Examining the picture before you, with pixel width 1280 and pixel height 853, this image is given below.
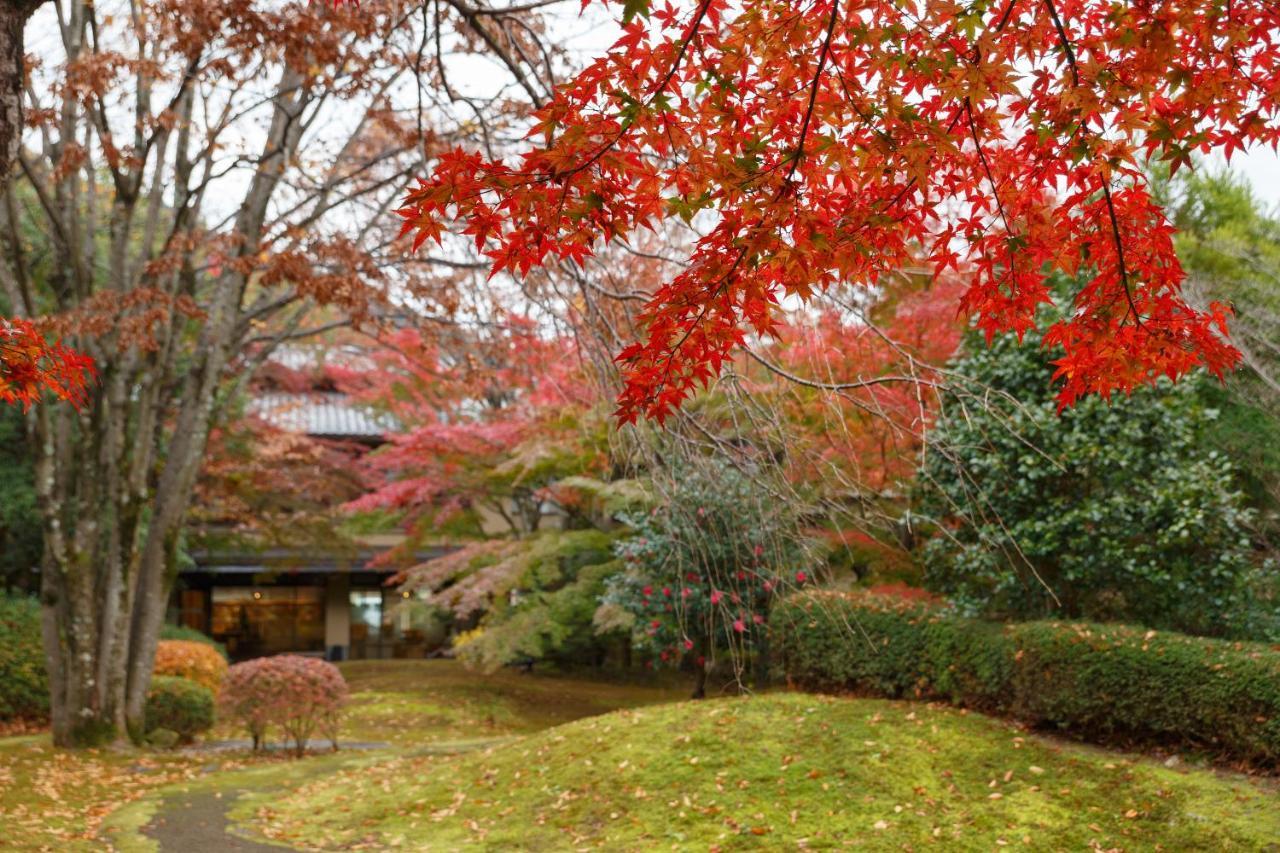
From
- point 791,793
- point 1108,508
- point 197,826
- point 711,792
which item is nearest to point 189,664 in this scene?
point 197,826

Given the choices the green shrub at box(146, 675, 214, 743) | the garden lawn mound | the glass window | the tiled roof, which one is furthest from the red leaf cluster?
the glass window

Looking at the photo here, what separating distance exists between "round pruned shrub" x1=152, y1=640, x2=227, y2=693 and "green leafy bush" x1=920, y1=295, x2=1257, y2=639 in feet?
37.3

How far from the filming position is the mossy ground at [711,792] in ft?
22.5

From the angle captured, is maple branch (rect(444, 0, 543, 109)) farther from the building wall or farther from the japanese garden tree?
the building wall

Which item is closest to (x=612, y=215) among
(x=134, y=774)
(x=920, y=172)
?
(x=920, y=172)

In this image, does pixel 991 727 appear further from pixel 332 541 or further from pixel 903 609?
pixel 332 541

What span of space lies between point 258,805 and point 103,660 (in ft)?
11.1

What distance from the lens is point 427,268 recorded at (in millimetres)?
12711

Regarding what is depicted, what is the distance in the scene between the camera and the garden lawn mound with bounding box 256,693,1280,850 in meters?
6.78

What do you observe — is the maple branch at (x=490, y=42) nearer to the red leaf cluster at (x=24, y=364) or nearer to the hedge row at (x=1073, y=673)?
the red leaf cluster at (x=24, y=364)

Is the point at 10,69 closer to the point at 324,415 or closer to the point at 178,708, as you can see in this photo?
the point at 178,708

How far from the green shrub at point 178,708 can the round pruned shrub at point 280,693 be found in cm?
90

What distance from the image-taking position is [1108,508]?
892cm

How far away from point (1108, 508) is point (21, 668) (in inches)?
535
